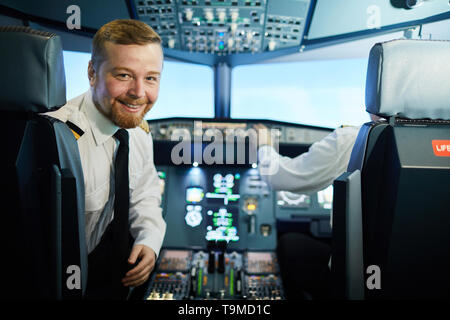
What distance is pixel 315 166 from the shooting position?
1.49 m

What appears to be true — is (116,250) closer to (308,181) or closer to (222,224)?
(308,181)

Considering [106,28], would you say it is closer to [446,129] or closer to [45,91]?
[45,91]

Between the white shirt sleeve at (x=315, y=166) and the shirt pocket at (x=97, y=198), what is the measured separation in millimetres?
809

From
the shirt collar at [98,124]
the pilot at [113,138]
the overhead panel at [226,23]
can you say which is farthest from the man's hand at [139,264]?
the overhead panel at [226,23]

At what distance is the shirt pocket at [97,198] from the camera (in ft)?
3.80

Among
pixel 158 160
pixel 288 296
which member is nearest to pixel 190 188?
pixel 158 160

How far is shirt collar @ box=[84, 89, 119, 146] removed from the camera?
116 centimetres

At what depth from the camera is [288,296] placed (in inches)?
73.9

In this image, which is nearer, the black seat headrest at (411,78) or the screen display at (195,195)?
the black seat headrest at (411,78)

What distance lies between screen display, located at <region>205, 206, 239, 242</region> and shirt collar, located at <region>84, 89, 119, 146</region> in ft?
4.04

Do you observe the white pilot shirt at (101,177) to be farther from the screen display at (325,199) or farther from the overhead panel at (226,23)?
the screen display at (325,199)

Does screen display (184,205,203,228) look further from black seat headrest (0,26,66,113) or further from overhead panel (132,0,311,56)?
black seat headrest (0,26,66,113)
